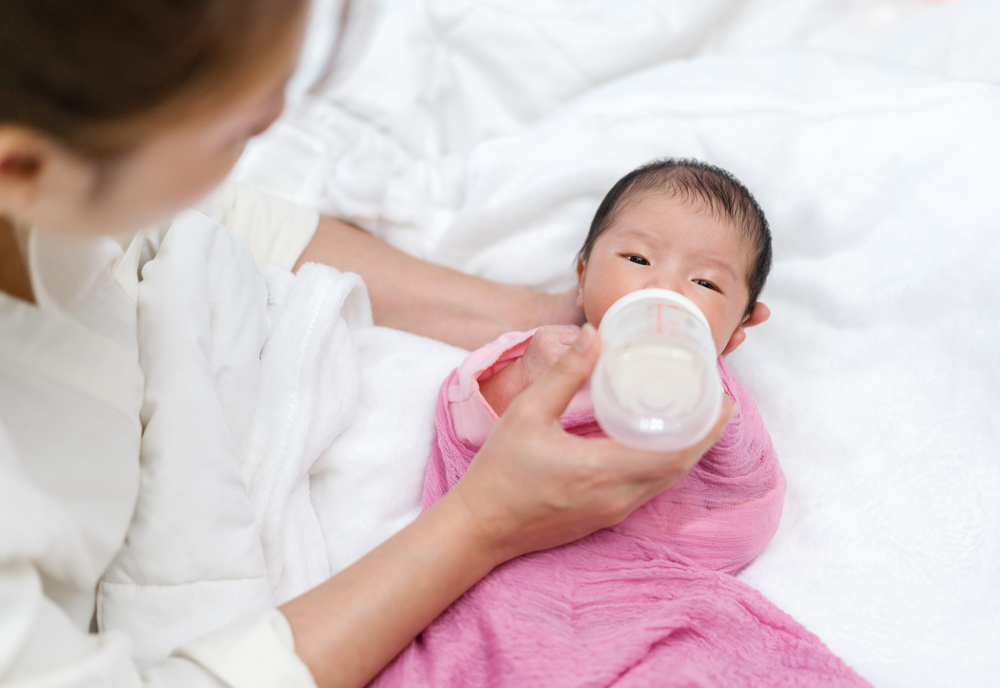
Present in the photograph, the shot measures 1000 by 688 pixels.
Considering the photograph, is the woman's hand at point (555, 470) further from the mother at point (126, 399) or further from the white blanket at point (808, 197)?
the white blanket at point (808, 197)

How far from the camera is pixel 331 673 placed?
2.59ft

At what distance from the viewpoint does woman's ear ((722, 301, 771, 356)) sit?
1.22 metres

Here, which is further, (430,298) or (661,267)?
(430,298)

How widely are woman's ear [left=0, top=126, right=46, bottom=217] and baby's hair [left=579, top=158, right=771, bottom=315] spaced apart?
85cm

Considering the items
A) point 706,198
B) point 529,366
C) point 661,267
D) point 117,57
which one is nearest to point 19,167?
point 117,57

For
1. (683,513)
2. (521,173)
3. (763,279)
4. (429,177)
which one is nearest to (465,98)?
(429,177)

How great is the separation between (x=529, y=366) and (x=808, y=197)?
636 millimetres

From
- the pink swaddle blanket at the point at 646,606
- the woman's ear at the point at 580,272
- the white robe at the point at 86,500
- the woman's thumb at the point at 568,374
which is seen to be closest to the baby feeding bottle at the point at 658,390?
the woman's thumb at the point at 568,374

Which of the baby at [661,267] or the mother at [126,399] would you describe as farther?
the baby at [661,267]

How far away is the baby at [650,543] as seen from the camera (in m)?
0.90

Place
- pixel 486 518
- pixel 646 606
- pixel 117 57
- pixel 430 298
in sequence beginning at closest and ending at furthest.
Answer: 1. pixel 117 57
2. pixel 486 518
3. pixel 646 606
4. pixel 430 298

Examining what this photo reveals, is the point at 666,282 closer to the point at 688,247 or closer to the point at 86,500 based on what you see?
the point at 688,247

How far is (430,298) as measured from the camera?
4.71 feet

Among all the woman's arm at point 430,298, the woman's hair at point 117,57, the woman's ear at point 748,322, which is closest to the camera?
the woman's hair at point 117,57
